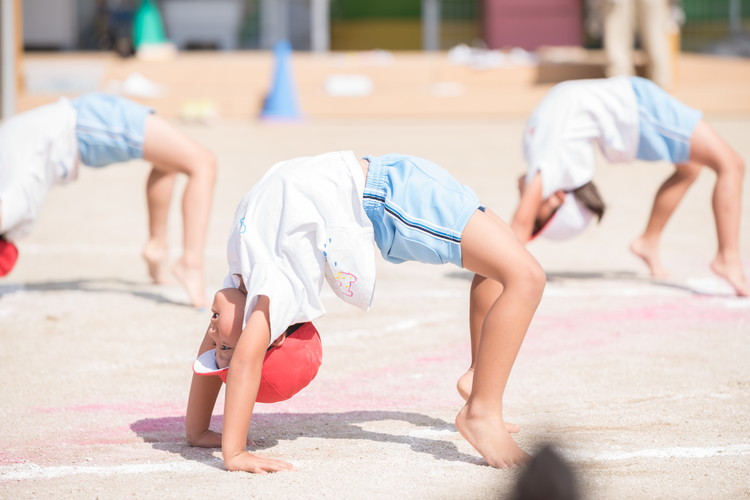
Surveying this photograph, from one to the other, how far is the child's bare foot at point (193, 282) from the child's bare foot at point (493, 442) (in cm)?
272

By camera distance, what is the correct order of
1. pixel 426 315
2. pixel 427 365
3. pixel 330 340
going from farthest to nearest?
pixel 426 315, pixel 330 340, pixel 427 365

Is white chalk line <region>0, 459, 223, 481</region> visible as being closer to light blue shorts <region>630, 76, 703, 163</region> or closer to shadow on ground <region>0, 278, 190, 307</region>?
shadow on ground <region>0, 278, 190, 307</region>

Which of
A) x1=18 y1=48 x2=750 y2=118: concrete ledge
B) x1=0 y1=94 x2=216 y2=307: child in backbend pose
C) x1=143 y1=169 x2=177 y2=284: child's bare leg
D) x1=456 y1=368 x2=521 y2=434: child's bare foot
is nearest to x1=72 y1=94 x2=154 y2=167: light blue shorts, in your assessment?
x1=0 y1=94 x2=216 y2=307: child in backbend pose

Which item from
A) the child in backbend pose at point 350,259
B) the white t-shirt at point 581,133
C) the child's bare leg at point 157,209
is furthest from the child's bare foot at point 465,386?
the child's bare leg at point 157,209

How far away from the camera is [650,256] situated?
6605 millimetres

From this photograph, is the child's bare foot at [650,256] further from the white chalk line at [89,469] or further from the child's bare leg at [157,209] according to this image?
the white chalk line at [89,469]

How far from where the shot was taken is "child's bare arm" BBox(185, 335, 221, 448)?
3.65 metres

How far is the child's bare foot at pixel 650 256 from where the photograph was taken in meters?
6.59

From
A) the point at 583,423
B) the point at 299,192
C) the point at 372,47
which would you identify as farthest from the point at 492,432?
the point at 372,47

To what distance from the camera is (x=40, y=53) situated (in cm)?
1911

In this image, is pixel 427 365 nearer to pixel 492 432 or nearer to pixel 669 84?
pixel 492 432

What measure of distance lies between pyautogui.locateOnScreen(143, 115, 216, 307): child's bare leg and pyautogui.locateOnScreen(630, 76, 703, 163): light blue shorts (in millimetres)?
2332

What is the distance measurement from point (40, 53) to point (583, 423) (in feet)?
55.7

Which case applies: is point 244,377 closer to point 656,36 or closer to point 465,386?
point 465,386
